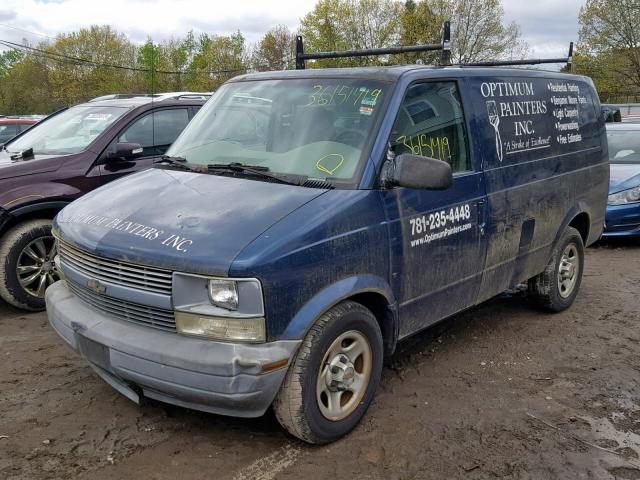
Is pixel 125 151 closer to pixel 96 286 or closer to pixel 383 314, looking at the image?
pixel 96 286

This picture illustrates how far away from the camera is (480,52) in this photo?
138ft

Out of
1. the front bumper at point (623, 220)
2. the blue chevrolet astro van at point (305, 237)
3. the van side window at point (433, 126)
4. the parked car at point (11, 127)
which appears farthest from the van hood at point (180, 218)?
the parked car at point (11, 127)

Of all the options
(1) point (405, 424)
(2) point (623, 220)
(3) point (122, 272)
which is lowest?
(1) point (405, 424)

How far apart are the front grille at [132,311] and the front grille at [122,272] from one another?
0.10 meters

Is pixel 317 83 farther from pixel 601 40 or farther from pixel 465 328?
pixel 601 40

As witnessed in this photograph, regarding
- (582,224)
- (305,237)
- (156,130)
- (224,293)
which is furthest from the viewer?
(156,130)

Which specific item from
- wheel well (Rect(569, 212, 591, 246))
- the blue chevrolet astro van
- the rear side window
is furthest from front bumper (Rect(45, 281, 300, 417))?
wheel well (Rect(569, 212, 591, 246))

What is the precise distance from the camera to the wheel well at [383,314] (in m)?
3.63

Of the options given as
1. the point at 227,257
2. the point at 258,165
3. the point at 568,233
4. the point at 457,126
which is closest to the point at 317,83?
the point at 258,165

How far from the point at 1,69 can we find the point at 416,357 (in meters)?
72.6

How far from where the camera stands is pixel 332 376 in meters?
3.37

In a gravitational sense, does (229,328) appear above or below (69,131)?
below

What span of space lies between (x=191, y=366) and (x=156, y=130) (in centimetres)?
414

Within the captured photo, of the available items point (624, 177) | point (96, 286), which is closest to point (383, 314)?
point (96, 286)
